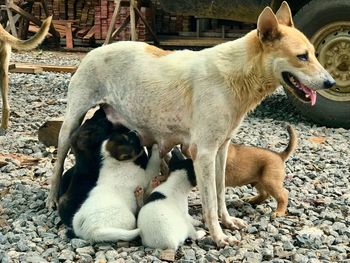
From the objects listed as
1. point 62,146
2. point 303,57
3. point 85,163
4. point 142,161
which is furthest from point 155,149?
point 303,57

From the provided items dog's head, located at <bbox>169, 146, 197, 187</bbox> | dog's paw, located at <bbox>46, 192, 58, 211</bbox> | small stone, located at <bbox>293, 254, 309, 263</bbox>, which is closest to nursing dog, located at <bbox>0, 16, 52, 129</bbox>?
dog's paw, located at <bbox>46, 192, 58, 211</bbox>

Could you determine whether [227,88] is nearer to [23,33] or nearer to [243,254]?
[243,254]

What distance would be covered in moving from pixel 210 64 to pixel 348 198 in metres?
1.95

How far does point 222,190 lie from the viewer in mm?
5152

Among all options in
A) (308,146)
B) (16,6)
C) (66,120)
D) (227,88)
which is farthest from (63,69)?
(227,88)

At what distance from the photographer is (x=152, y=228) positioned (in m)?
4.41

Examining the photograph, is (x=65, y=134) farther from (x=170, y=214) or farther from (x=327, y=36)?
(x=327, y=36)

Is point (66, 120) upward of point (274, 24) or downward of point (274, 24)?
downward

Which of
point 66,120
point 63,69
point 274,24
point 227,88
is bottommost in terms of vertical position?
point 63,69

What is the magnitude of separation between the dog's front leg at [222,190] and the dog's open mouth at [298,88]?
28.6 inches

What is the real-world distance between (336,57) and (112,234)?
5.00 metres

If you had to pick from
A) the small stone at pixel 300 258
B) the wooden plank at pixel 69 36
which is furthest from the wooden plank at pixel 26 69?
the small stone at pixel 300 258

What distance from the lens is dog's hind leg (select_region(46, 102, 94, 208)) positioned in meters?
5.30

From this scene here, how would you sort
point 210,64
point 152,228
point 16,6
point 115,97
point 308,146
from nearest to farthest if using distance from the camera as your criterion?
point 152,228 < point 210,64 < point 115,97 < point 308,146 < point 16,6
